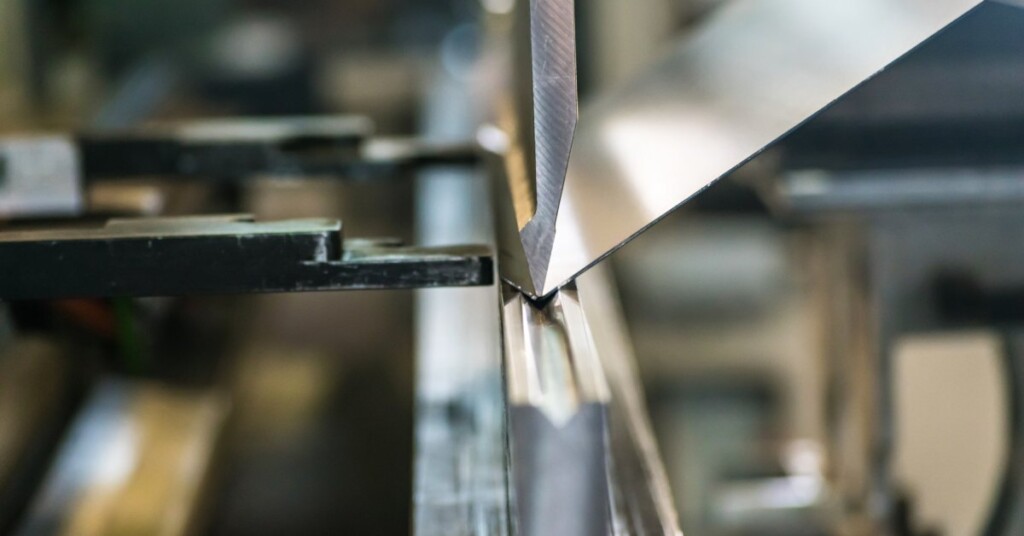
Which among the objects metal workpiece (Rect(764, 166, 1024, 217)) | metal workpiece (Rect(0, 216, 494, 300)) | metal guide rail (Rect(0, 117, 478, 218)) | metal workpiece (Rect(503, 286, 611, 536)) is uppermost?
metal guide rail (Rect(0, 117, 478, 218))

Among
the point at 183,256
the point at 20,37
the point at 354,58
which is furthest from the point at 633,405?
the point at 354,58

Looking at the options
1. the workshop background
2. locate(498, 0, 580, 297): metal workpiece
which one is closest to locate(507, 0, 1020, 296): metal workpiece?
locate(498, 0, 580, 297): metal workpiece

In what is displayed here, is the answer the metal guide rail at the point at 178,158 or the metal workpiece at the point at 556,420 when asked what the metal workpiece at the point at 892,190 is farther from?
the metal workpiece at the point at 556,420

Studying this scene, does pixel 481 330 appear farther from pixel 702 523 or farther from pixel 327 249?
pixel 702 523

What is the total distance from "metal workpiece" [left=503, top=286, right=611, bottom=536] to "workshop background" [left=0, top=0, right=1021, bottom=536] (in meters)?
0.27

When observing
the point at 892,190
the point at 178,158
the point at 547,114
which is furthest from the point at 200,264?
the point at 892,190

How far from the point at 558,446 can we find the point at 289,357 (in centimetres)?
54

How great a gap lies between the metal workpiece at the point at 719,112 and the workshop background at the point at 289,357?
0.52ft

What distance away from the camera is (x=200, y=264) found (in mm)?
417

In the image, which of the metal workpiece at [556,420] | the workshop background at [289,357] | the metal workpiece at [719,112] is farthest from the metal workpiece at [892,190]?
the metal workpiece at [556,420]

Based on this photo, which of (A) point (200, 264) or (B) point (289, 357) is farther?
(B) point (289, 357)

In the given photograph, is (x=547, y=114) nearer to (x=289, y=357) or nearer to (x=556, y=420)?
(x=556, y=420)

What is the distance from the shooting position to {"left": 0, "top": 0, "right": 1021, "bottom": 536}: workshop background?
2.06 feet

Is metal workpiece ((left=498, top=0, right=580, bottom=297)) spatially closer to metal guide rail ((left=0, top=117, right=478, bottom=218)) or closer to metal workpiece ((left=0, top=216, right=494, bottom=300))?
metal workpiece ((left=0, top=216, right=494, bottom=300))
